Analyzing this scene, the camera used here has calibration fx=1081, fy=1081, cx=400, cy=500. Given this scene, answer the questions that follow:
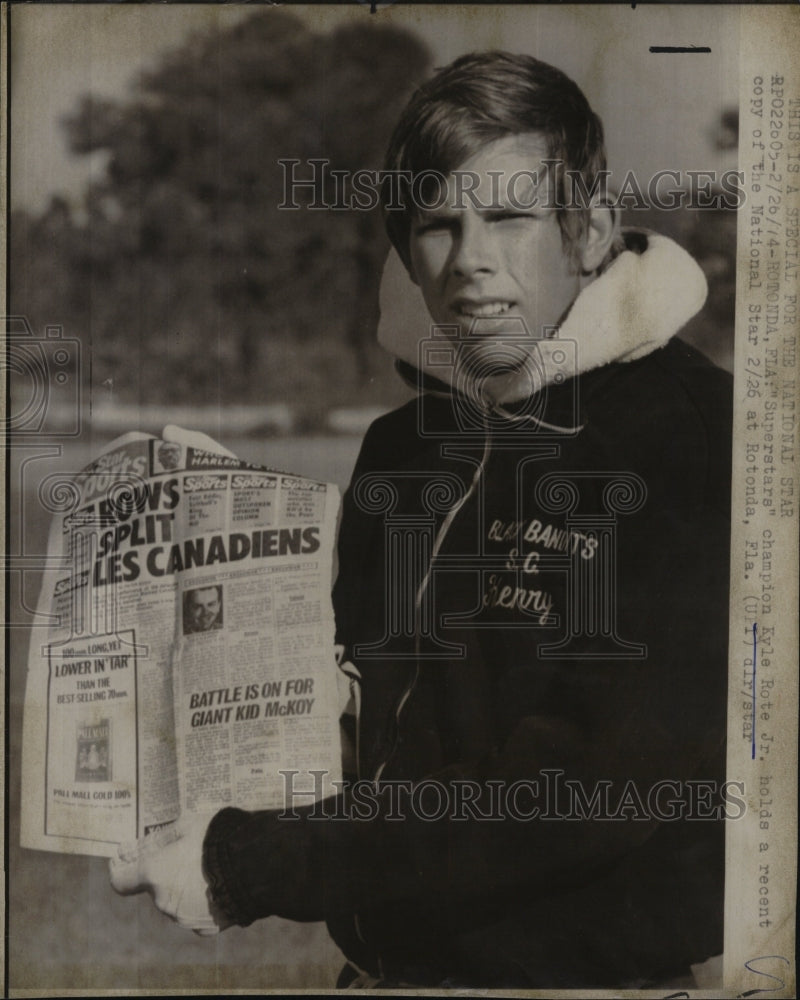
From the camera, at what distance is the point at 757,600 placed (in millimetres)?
2301

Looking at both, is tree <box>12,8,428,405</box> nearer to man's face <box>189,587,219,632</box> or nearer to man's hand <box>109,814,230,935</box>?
man's face <box>189,587,219,632</box>

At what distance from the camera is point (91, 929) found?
7.63 ft

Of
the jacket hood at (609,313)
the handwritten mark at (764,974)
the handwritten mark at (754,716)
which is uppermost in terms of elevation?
the jacket hood at (609,313)

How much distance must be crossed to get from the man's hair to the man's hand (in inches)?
56.0

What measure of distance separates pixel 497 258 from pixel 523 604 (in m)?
0.73

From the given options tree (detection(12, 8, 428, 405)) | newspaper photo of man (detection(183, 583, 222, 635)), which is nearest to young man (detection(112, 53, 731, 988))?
tree (detection(12, 8, 428, 405))

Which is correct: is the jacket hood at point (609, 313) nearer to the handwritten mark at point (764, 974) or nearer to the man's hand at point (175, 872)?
the man's hand at point (175, 872)

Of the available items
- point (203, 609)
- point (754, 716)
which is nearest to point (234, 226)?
point (203, 609)

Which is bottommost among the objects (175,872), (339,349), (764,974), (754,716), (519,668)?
(764,974)

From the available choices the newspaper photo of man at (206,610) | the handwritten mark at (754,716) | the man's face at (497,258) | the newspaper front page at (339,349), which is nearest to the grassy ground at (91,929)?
the newspaper front page at (339,349)

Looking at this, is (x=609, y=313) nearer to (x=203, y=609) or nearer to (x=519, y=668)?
(x=519, y=668)

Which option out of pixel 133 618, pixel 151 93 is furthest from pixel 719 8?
pixel 133 618

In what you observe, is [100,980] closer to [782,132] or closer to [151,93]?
[151,93]

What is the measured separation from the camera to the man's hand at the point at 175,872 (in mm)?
2291
